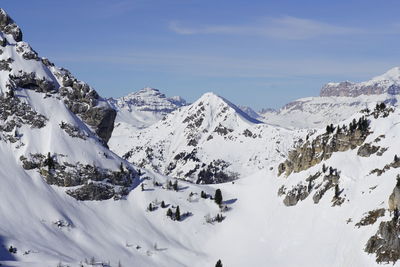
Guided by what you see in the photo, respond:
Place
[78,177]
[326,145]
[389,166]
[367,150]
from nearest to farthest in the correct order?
[389,166] → [367,150] → [78,177] → [326,145]

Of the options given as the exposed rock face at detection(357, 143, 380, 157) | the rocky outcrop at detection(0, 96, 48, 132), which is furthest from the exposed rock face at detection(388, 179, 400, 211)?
the rocky outcrop at detection(0, 96, 48, 132)

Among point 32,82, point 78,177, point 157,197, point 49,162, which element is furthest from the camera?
point 32,82

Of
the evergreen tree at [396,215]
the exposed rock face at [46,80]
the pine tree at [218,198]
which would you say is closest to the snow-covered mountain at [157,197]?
the evergreen tree at [396,215]

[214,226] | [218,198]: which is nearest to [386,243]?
[214,226]

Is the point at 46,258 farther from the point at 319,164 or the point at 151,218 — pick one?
the point at 319,164

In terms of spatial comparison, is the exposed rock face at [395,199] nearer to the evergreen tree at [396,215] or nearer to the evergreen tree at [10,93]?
the evergreen tree at [396,215]

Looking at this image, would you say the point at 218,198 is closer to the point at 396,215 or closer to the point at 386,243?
the point at 396,215

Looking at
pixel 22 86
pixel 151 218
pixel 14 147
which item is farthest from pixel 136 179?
pixel 22 86

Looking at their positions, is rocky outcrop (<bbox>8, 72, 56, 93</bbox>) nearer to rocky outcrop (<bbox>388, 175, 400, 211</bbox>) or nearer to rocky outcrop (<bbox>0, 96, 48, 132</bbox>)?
rocky outcrop (<bbox>0, 96, 48, 132</bbox>)

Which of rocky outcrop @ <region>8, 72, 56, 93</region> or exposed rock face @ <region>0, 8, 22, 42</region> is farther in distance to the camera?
exposed rock face @ <region>0, 8, 22, 42</region>

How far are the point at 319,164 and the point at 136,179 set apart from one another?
202ft

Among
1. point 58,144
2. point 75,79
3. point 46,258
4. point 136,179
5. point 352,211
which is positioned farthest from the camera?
point 75,79

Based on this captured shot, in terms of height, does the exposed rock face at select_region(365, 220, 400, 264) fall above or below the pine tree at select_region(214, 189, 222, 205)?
above

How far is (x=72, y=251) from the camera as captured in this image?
123750mm
